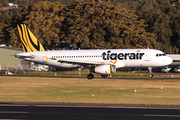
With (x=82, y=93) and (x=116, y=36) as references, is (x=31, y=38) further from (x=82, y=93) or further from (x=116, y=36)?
(x=116, y=36)

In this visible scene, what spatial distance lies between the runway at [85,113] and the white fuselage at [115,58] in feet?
70.9

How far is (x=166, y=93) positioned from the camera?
34719 millimetres

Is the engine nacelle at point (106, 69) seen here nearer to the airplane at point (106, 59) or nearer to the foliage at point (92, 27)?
the airplane at point (106, 59)

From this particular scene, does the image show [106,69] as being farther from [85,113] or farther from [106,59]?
[85,113]

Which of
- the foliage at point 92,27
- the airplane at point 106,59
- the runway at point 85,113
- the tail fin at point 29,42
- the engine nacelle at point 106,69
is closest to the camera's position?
the runway at point 85,113

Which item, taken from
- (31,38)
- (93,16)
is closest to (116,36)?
(93,16)

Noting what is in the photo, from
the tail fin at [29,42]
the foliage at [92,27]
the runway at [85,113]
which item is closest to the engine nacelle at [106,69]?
the tail fin at [29,42]

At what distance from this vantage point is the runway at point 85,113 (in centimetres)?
2042

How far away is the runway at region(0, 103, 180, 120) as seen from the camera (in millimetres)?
20422

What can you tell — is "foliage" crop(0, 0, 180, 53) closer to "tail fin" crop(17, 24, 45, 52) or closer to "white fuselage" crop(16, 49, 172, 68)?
"tail fin" crop(17, 24, 45, 52)

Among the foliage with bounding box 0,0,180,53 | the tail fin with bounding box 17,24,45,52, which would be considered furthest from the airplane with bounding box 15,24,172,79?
the foliage with bounding box 0,0,180,53

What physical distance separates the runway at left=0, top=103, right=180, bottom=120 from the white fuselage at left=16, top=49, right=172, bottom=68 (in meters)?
21.6

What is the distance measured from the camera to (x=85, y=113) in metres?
22.1

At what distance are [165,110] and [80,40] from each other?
68.2 metres
